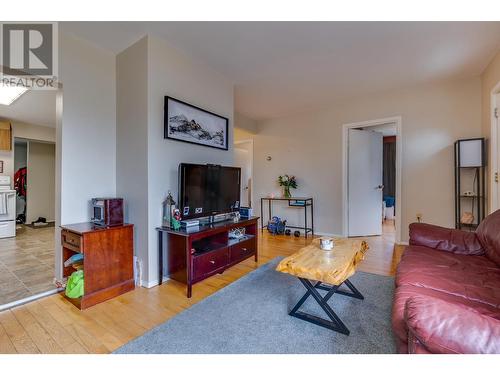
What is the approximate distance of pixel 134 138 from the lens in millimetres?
2322

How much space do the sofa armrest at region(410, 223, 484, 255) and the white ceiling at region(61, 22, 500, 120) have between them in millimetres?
1833

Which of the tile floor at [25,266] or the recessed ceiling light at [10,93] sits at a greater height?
the recessed ceiling light at [10,93]

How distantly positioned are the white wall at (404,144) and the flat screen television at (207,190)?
210cm

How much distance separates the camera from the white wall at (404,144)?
334 centimetres

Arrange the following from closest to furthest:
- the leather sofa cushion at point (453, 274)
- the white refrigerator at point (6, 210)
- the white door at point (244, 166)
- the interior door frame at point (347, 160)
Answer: the leather sofa cushion at point (453, 274), the interior door frame at point (347, 160), the white refrigerator at point (6, 210), the white door at point (244, 166)

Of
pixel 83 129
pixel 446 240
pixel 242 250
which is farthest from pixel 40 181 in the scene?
pixel 446 240

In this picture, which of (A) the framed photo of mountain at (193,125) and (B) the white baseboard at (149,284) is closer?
(B) the white baseboard at (149,284)

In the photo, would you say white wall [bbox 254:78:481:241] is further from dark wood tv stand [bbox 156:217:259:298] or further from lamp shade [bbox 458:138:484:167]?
dark wood tv stand [bbox 156:217:259:298]

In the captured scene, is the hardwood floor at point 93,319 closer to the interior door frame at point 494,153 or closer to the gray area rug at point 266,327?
the gray area rug at point 266,327

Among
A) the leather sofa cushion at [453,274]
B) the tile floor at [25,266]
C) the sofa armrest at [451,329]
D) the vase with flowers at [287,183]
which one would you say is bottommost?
the tile floor at [25,266]

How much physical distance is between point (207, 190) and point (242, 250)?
808 mm

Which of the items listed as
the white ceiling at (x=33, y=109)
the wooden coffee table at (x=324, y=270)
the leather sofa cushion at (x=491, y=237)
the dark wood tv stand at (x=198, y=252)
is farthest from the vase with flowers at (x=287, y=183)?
the white ceiling at (x=33, y=109)

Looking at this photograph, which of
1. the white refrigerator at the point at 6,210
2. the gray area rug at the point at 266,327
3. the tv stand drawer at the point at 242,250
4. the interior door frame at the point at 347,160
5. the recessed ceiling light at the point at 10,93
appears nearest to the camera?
the gray area rug at the point at 266,327
